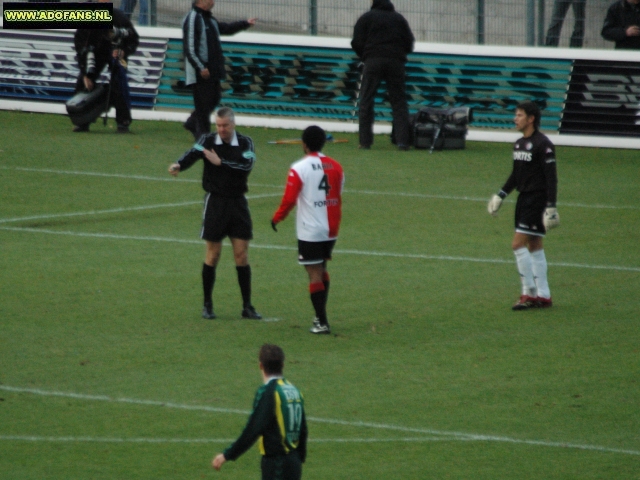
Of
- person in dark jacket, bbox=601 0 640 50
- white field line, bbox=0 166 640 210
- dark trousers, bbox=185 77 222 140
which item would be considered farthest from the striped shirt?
person in dark jacket, bbox=601 0 640 50

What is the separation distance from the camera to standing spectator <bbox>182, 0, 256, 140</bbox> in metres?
19.2

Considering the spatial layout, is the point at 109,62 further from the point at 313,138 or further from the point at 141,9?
the point at 313,138

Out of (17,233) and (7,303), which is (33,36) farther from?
(7,303)

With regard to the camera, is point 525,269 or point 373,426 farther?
point 525,269

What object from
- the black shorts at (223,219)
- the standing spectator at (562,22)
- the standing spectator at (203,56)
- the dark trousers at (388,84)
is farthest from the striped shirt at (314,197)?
the standing spectator at (562,22)

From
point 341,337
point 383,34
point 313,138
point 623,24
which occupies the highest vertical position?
point 623,24

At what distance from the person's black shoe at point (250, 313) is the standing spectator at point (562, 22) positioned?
13447mm

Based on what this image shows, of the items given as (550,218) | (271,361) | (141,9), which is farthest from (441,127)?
(271,361)

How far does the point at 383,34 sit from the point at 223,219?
10791 mm

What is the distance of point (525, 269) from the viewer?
11.3 m

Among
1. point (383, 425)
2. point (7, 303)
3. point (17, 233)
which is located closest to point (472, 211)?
point (17, 233)

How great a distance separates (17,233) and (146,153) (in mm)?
6220

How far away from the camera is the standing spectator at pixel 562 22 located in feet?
74.5

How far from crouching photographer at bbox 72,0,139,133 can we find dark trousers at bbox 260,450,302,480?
17064 mm
